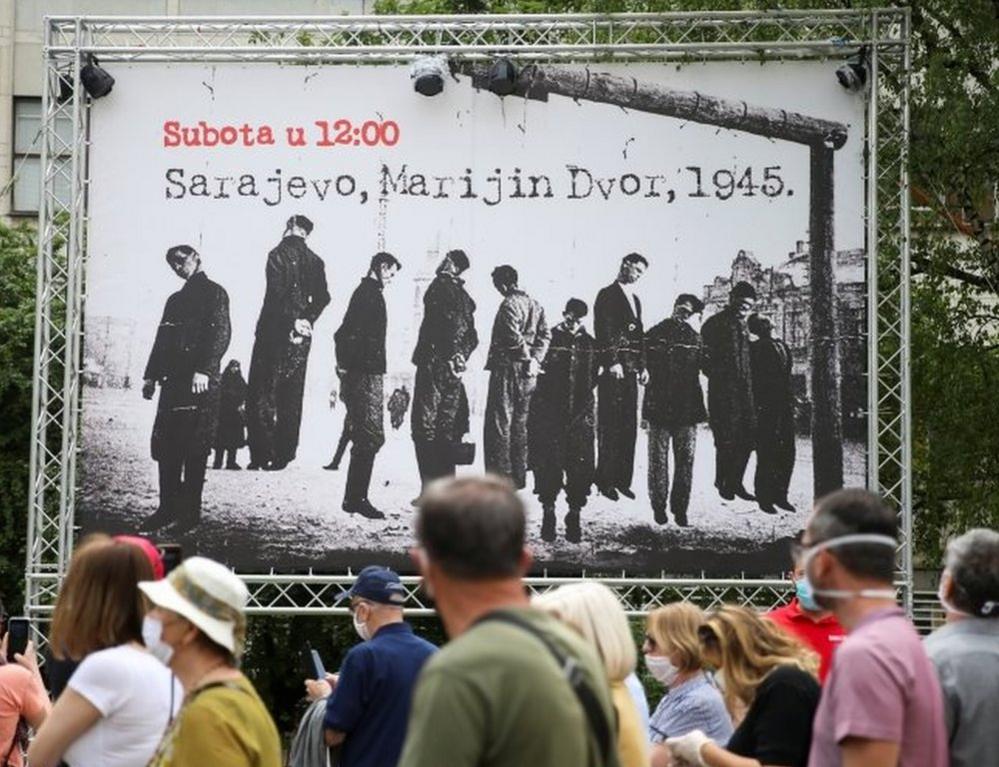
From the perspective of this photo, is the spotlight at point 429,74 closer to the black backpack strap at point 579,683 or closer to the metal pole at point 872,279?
the metal pole at point 872,279

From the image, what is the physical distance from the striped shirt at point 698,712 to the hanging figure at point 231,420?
7.19m

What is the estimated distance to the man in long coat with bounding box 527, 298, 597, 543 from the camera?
1497 centimetres

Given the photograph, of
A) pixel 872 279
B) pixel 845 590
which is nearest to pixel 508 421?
pixel 872 279

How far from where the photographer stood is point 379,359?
15.1m

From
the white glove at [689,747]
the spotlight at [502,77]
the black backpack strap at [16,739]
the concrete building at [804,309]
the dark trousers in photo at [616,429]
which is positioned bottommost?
the black backpack strap at [16,739]

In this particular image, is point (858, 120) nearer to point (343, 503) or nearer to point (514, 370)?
point (514, 370)

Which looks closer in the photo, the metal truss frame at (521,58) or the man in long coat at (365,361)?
the metal truss frame at (521,58)

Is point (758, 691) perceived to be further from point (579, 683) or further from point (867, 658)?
point (579, 683)

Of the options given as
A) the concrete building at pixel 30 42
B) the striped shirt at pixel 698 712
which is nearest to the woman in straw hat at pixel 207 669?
the striped shirt at pixel 698 712

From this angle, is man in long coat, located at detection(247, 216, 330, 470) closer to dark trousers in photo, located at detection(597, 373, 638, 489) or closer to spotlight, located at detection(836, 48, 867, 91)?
dark trousers in photo, located at detection(597, 373, 638, 489)

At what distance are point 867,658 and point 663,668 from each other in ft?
11.2

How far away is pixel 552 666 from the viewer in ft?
12.9

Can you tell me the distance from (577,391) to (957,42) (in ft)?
13.1

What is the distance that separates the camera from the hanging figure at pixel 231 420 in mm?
15125
